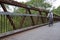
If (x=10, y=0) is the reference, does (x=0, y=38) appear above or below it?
below

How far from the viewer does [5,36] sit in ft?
28.3

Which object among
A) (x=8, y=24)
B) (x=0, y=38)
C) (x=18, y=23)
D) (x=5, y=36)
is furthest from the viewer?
(x=18, y=23)

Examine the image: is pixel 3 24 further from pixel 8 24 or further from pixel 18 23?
pixel 18 23

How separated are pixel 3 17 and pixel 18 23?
2.37 meters

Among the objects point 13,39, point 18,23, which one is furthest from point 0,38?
point 18,23

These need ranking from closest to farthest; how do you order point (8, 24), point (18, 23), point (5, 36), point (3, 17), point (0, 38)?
point (0, 38)
point (5, 36)
point (3, 17)
point (8, 24)
point (18, 23)

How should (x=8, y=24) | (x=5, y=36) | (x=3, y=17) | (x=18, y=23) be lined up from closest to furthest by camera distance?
(x=5, y=36), (x=3, y=17), (x=8, y=24), (x=18, y=23)

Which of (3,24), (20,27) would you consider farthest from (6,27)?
(20,27)

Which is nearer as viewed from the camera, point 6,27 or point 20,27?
point 6,27

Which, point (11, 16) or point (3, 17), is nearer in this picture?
point (3, 17)

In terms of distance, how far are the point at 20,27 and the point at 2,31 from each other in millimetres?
2729

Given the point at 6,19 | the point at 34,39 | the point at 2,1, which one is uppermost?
the point at 2,1

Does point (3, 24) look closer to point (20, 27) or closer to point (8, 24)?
point (8, 24)

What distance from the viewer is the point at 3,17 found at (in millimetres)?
9180
